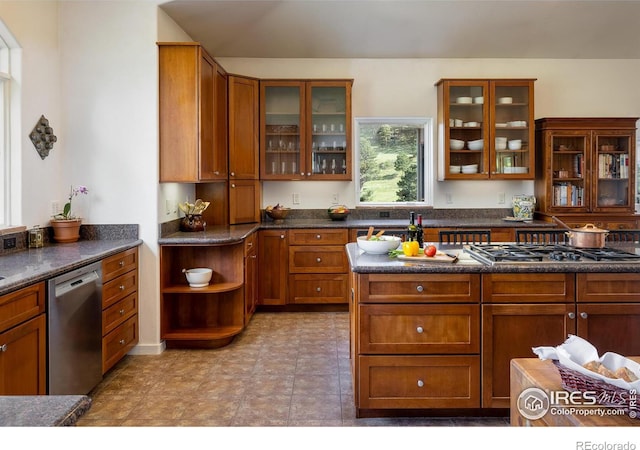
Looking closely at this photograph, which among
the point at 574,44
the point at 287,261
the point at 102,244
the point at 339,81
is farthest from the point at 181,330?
the point at 574,44

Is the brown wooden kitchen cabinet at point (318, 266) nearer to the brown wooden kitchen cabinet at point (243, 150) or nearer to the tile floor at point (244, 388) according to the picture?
the brown wooden kitchen cabinet at point (243, 150)

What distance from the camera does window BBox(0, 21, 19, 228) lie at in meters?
3.14

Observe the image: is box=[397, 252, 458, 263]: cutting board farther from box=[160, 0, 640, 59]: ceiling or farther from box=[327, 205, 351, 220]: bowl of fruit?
box=[160, 0, 640, 59]: ceiling

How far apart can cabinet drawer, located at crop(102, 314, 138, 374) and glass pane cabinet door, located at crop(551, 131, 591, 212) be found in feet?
14.2

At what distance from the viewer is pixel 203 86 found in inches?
154

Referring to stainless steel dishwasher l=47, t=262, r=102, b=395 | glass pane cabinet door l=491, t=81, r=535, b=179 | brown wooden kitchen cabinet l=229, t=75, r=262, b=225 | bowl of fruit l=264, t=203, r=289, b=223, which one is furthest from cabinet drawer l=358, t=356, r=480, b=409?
glass pane cabinet door l=491, t=81, r=535, b=179

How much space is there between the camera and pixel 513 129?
523 centimetres

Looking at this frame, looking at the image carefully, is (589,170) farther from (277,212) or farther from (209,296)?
(209,296)

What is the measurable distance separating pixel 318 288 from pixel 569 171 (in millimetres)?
3015

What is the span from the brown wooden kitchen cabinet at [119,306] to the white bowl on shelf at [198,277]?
0.42 meters

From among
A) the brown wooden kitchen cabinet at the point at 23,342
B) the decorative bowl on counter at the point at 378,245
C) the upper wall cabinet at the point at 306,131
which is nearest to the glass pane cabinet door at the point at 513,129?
the upper wall cabinet at the point at 306,131

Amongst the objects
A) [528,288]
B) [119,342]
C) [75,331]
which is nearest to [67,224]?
[119,342]

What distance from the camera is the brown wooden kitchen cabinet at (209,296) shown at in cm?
394

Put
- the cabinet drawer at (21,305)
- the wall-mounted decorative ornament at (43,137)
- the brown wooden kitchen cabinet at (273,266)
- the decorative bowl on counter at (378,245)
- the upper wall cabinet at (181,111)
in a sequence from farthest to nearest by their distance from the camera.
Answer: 1. the brown wooden kitchen cabinet at (273,266)
2. the upper wall cabinet at (181,111)
3. the wall-mounted decorative ornament at (43,137)
4. the decorative bowl on counter at (378,245)
5. the cabinet drawer at (21,305)
